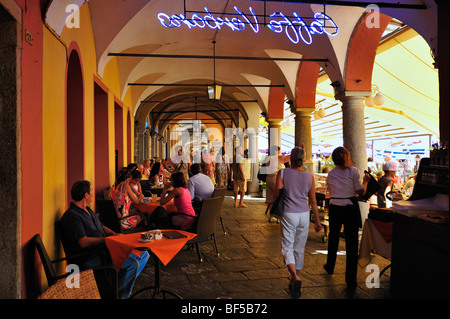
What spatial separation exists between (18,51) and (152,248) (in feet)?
5.81

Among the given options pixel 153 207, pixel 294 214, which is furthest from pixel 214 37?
pixel 294 214

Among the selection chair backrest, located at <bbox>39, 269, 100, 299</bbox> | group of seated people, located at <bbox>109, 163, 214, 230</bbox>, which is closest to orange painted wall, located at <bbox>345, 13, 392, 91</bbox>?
group of seated people, located at <bbox>109, 163, 214, 230</bbox>

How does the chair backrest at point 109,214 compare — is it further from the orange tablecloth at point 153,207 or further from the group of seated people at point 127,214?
the orange tablecloth at point 153,207

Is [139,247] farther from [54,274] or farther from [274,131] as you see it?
[274,131]

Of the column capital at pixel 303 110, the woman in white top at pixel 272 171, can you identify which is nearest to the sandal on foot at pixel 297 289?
the woman in white top at pixel 272 171

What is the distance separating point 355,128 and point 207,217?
331 cm

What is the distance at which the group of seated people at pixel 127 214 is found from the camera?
10.1 ft

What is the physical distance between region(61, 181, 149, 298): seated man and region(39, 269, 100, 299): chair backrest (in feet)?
2.31

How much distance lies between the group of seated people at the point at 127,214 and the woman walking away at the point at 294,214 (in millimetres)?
1368

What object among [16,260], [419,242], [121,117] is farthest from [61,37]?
[121,117]

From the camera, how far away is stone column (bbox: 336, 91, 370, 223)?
6.08 m

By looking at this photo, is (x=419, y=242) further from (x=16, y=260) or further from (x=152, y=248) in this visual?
(x=16, y=260)

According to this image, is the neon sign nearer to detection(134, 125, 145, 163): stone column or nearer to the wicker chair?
the wicker chair

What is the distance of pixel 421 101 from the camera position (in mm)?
8922
